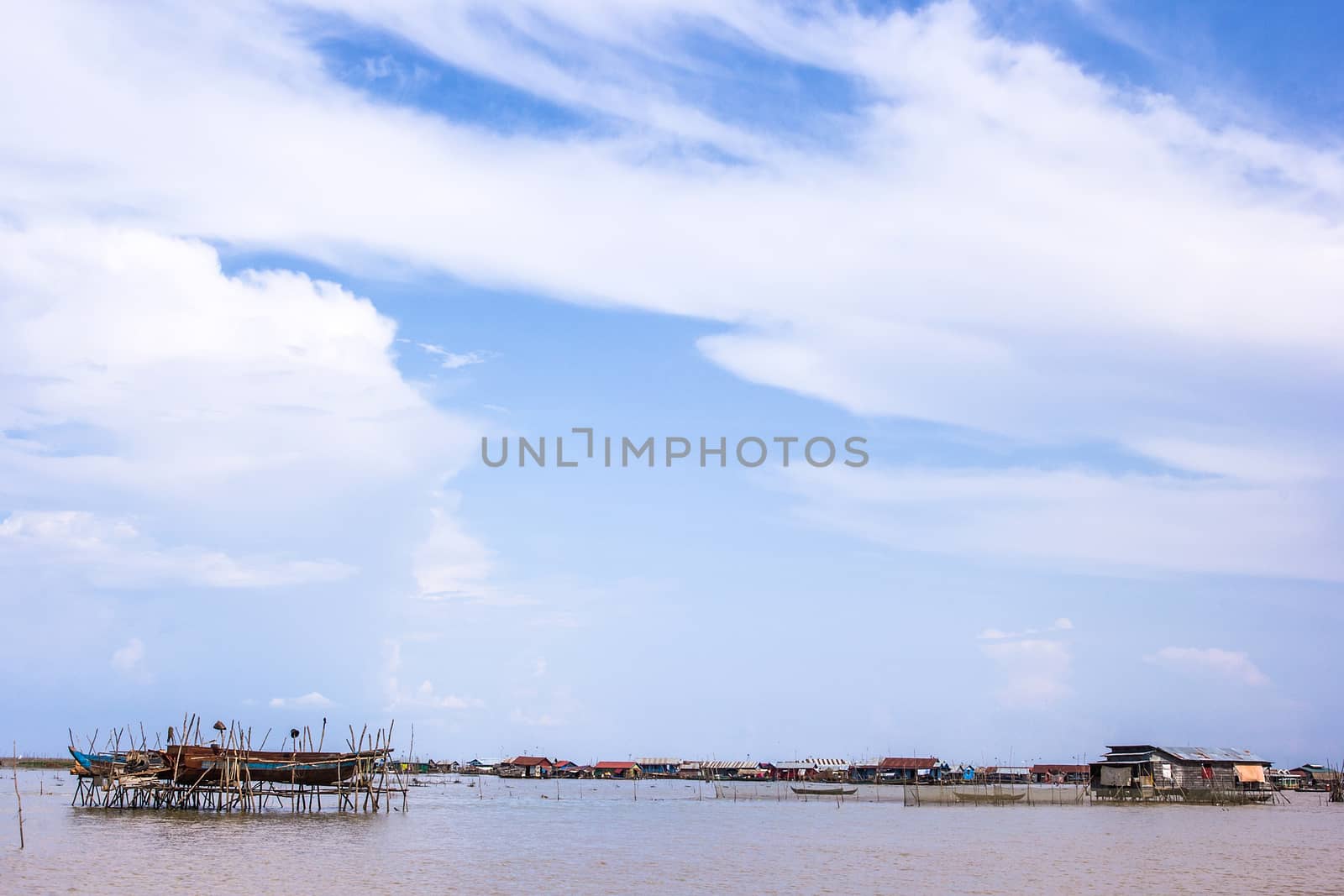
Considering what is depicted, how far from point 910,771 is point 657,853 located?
6929 cm

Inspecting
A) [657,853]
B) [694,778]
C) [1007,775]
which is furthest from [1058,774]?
[657,853]

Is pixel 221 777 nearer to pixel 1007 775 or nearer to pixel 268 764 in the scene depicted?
pixel 268 764

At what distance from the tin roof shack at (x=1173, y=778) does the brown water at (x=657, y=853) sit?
1387 cm

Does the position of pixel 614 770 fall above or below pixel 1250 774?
below

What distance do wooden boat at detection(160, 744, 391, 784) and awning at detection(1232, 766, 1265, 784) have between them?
184 feet

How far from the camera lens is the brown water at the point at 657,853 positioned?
2419 centimetres

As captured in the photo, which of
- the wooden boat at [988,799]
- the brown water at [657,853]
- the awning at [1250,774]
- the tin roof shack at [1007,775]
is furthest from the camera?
the tin roof shack at [1007,775]

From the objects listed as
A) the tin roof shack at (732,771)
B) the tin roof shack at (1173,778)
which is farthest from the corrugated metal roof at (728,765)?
the tin roof shack at (1173,778)

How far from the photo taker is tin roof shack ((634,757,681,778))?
11575 cm

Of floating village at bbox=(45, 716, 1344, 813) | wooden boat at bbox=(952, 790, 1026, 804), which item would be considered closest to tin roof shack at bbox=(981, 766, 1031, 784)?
floating village at bbox=(45, 716, 1344, 813)

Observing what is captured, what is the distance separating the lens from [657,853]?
31984mm

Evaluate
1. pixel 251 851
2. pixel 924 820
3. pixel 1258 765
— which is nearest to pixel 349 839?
pixel 251 851

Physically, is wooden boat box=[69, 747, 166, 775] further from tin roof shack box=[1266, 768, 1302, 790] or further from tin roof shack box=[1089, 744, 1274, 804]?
tin roof shack box=[1266, 768, 1302, 790]

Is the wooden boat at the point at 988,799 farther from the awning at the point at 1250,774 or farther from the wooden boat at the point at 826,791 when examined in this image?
the awning at the point at 1250,774
